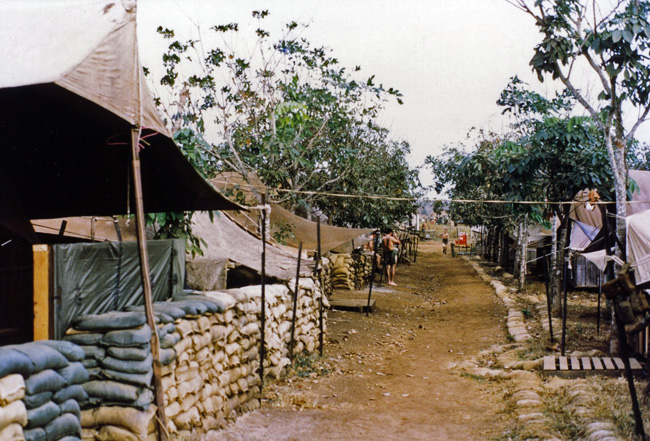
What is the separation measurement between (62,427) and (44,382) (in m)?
0.38

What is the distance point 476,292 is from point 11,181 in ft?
52.1

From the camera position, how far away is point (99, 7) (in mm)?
4602

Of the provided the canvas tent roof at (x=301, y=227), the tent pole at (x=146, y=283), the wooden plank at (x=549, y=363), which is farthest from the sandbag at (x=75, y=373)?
the canvas tent roof at (x=301, y=227)

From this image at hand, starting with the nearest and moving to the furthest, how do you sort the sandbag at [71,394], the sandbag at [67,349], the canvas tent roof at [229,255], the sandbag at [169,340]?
the sandbag at [71,394] → the sandbag at [67,349] → the sandbag at [169,340] → the canvas tent roof at [229,255]

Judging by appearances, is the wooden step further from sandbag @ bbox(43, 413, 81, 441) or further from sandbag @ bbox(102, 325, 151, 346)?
sandbag @ bbox(43, 413, 81, 441)

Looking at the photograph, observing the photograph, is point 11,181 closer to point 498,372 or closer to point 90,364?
point 90,364

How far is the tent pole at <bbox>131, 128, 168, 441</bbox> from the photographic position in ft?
14.2

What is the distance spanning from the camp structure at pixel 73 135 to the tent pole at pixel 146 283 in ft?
0.08

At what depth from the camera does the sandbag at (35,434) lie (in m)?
3.33

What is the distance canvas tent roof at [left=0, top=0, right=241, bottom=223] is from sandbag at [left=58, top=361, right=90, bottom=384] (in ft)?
5.94

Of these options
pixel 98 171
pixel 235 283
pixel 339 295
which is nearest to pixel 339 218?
pixel 339 295

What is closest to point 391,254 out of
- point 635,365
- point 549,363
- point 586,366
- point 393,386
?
point 393,386

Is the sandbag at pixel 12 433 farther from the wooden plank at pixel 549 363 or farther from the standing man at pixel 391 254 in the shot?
the standing man at pixel 391 254

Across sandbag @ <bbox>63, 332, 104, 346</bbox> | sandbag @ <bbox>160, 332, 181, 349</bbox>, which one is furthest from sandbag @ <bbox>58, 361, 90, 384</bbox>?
sandbag @ <bbox>160, 332, 181, 349</bbox>
